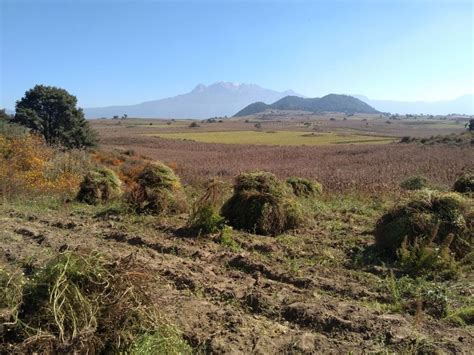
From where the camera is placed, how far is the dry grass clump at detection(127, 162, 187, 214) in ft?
30.6

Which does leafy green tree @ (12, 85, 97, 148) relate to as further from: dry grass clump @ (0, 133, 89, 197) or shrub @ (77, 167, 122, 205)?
shrub @ (77, 167, 122, 205)

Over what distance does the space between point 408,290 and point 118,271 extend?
3.53m

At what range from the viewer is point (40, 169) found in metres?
14.5

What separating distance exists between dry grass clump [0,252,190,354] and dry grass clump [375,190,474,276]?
396 cm

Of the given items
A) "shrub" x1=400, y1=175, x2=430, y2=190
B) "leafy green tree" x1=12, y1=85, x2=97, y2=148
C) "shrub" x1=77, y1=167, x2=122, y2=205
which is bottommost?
"shrub" x1=400, y1=175, x2=430, y2=190

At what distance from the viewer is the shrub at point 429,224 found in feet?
20.9

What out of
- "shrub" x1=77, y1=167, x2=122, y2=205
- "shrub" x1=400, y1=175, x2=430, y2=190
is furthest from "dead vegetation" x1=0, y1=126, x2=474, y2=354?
"shrub" x1=400, y1=175, x2=430, y2=190

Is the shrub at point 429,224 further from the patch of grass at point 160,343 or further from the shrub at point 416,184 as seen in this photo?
the shrub at point 416,184

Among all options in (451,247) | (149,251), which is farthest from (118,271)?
(451,247)

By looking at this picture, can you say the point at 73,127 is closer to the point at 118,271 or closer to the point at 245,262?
the point at 245,262

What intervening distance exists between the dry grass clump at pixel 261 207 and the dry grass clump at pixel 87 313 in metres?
4.39

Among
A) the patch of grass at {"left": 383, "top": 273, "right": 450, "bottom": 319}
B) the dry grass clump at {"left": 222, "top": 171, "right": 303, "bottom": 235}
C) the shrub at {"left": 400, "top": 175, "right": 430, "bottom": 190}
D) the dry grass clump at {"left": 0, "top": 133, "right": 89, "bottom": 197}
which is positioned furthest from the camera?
the shrub at {"left": 400, "top": 175, "right": 430, "bottom": 190}

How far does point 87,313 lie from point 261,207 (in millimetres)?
5019

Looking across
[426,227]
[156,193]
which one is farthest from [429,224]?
[156,193]
